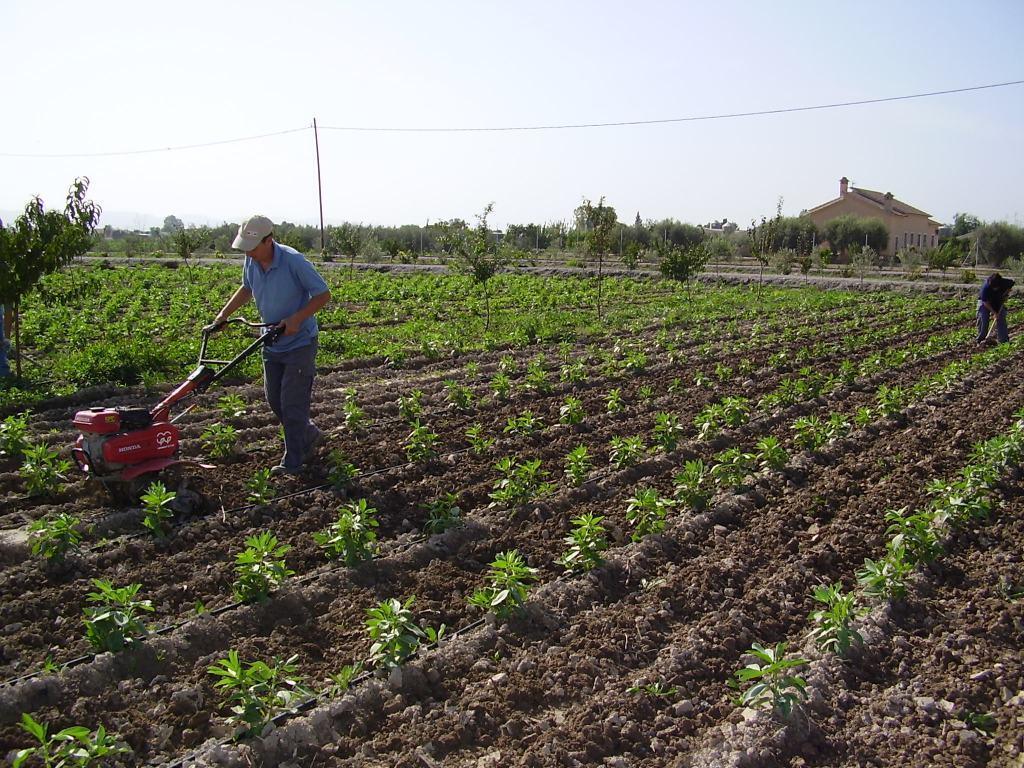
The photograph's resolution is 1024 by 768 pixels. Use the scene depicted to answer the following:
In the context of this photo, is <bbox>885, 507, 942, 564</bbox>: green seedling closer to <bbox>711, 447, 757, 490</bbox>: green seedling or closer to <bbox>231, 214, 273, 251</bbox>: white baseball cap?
<bbox>711, 447, 757, 490</bbox>: green seedling

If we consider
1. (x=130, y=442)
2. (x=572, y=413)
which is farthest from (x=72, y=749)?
(x=572, y=413)

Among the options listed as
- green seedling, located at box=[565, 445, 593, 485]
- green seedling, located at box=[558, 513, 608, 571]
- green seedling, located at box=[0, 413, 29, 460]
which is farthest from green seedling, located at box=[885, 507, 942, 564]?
green seedling, located at box=[0, 413, 29, 460]

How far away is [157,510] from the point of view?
16.7ft

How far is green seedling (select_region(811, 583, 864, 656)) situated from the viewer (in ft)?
13.1

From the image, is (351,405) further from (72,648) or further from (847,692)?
(847,692)

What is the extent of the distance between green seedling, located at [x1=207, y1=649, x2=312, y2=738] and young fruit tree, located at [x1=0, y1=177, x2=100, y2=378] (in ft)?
26.2

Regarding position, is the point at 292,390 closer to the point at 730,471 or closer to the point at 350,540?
the point at 350,540

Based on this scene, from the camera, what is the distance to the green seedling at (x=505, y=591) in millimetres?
4293

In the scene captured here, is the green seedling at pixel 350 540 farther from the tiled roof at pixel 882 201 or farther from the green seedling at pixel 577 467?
the tiled roof at pixel 882 201

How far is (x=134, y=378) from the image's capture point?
33.8 feet

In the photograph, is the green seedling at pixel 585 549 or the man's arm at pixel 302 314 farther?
the man's arm at pixel 302 314

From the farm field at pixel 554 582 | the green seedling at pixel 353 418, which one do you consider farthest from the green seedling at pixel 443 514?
the green seedling at pixel 353 418

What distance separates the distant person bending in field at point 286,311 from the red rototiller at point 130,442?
0.44 m

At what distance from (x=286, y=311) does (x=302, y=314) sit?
18.8 inches
